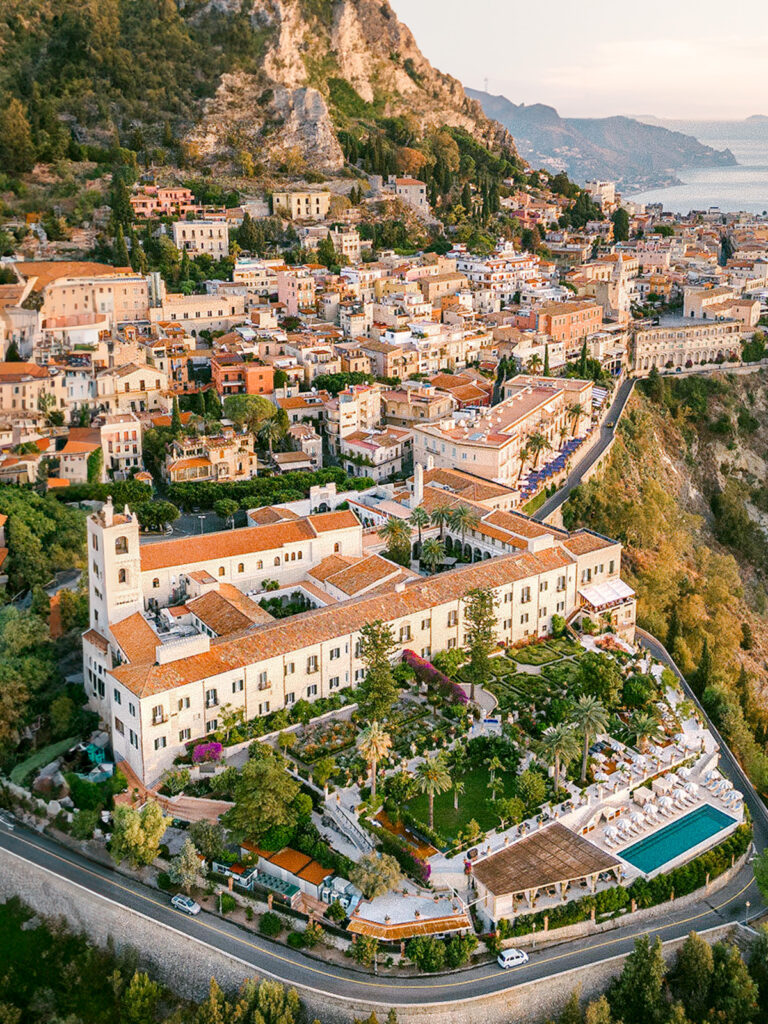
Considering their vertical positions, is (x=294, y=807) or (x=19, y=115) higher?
(x=19, y=115)

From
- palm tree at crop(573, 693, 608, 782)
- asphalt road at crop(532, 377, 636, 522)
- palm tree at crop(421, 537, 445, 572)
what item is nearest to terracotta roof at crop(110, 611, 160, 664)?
palm tree at crop(421, 537, 445, 572)

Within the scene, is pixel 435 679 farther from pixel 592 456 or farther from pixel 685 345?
pixel 685 345

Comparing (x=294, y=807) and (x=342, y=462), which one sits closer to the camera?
(x=294, y=807)

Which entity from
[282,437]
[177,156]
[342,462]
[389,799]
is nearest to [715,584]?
[342,462]

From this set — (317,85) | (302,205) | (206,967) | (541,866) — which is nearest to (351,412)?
(541,866)

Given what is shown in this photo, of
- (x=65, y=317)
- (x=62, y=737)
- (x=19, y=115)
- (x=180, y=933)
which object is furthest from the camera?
(x=19, y=115)

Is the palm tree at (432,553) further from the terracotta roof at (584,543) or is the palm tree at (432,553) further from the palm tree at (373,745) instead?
the palm tree at (373,745)

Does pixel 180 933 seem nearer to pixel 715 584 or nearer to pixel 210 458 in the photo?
pixel 210 458
